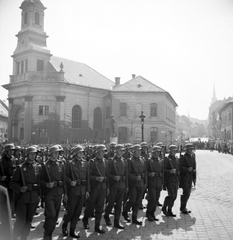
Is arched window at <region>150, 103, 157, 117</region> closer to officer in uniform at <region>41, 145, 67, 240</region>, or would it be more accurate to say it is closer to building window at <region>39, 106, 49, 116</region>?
building window at <region>39, 106, 49, 116</region>

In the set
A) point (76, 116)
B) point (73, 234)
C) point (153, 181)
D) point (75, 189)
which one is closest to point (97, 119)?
point (76, 116)

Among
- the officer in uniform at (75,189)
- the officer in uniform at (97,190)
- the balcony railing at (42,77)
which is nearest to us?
the officer in uniform at (75,189)

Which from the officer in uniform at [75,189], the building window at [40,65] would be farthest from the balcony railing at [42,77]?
the officer in uniform at [75,189]

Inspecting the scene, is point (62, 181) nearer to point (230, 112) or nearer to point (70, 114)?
point (70, 114)

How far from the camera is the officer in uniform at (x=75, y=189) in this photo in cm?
720

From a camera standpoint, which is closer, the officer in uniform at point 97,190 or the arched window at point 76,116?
the officer in uniform at point 97,190

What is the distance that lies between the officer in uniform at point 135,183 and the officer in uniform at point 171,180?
94 cm

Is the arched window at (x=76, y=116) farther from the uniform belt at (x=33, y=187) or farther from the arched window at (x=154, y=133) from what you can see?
the uniform belt at (x=33, y=187)

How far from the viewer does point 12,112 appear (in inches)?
1766

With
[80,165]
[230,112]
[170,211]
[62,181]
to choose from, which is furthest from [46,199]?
[230,112]

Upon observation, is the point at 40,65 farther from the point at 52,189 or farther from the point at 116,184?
the point at 52,189

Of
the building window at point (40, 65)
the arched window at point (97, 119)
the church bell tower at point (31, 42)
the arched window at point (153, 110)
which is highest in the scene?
the church bell tower at point (31, 42)

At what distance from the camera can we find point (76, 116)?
4519 cm

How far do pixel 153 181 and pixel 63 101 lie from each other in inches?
1392
